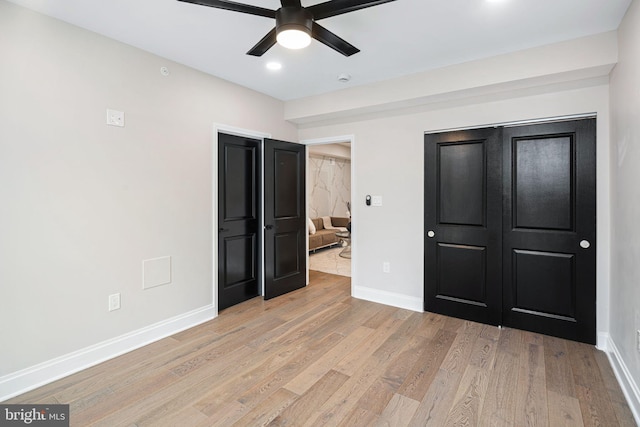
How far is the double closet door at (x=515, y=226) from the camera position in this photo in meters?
2.80

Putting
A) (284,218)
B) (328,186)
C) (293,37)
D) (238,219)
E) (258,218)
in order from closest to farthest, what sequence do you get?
(293,37)
(238,219)
(258,218)
(284,218)
(328,186)

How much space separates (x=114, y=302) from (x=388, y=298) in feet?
9.42

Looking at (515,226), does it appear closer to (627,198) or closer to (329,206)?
(627,198)

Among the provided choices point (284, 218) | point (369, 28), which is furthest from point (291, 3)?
A: point (284, 218)

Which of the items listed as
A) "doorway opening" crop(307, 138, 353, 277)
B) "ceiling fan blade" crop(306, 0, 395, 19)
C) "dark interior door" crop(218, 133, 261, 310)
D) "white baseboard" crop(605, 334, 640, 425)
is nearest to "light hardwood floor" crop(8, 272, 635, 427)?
"white baseboard" crop(605, 334, 640, 425)

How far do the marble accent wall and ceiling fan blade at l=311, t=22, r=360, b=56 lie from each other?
18.4 ft

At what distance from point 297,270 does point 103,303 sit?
2.38 metres

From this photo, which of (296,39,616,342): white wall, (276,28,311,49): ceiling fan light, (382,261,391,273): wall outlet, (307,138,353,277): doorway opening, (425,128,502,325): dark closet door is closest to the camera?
(276,28,311,49): ceiling fan light

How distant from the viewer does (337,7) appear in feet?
5.83

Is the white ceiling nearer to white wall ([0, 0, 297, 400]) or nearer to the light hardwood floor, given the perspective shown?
white wall ([0, 0, 297, 400])

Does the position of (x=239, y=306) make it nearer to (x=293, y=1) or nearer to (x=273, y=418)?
(x=273, y=418)

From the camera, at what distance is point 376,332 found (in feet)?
10.1
